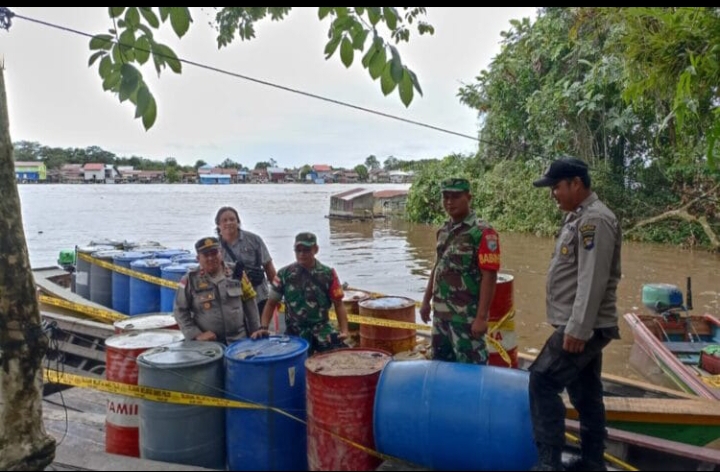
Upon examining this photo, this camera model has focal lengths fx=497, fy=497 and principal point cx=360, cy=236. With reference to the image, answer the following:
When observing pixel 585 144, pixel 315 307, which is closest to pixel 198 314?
pixel 315 307

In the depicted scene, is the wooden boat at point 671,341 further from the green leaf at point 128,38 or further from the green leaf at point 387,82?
the green leaf at point 128,38

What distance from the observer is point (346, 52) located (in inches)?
83.1

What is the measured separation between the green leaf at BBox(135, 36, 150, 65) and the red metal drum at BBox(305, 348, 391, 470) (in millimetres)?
1948

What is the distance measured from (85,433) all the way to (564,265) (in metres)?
3.83

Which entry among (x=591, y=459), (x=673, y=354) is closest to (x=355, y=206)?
(x=673, y=354)

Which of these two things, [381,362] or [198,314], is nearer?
[381,362]

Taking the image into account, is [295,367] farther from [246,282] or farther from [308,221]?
[308,221]

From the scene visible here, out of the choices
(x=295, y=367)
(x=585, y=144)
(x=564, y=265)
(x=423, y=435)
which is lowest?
(x=423, y=435)

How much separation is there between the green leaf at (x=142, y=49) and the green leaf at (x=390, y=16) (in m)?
1.02

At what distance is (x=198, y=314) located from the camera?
158 inches

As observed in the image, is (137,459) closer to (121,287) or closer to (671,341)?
(121,287)

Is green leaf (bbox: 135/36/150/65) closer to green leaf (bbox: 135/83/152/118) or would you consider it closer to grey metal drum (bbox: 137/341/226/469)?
green leaf (bbox: 135/83/152/118)

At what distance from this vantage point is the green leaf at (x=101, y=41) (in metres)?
1.92

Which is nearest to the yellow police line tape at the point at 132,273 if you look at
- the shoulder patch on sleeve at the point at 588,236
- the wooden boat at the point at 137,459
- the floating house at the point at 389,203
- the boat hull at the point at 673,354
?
the wooden boat at the point at 137,459
